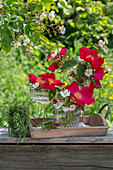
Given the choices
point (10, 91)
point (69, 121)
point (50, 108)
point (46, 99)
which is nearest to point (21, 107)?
point (46, 99)

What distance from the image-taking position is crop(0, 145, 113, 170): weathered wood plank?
1.10 m

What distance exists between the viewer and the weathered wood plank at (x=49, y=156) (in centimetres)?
110

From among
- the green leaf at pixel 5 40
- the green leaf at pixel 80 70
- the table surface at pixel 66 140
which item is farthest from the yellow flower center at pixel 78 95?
the green leaf at pixel 5 40

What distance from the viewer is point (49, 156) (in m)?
1.10

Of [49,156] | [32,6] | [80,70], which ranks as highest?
[32,6]

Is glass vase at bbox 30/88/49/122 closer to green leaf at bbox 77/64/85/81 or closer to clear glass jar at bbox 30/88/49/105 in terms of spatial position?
clear glass jar at bbox 30/88/49/105

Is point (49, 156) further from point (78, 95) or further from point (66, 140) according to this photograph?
point (78, 95)

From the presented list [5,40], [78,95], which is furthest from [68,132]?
[5,40]

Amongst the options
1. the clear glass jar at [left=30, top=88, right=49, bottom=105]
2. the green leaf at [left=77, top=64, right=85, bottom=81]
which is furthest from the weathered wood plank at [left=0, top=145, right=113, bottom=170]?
→ the green leaf at [left=77, top=64, right=85, bottom=81]

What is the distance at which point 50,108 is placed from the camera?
2.11 meters

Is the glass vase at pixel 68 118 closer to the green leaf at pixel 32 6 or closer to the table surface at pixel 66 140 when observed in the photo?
the table surface at pixel 66 140

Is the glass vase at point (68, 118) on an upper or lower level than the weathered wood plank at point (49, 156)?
upper

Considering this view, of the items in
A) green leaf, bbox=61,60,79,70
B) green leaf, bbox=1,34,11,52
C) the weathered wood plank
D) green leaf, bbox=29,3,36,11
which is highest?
green leaf, bbox=29,3,36,11

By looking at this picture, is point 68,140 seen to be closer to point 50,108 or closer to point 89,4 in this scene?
point 50,108
